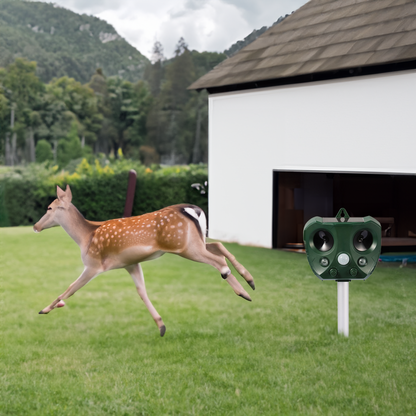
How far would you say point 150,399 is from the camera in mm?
5023

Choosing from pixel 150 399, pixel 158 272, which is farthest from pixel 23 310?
pixel 150 399

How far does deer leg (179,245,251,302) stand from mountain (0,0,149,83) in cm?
915

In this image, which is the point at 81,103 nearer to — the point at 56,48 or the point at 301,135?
the point at 56,48

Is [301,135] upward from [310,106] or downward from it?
downward

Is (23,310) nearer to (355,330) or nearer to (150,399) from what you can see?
(150,399)

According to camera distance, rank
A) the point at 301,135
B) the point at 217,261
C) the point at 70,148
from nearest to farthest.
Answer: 1. the point at 217,261
2. the point at 301,135
3. the point at 70,148

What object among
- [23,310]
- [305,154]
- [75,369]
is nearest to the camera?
[75,369]

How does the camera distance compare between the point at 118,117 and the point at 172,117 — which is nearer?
the point at 118,117

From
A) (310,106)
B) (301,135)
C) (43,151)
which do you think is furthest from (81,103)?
(310,106)

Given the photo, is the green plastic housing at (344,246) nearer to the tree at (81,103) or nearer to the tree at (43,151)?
the tree at (43,151)

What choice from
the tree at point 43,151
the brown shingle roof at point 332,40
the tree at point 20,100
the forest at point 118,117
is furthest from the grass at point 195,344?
the forest at point 118,117

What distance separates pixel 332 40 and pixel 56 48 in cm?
2248

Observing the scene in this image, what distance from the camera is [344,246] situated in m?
5.22

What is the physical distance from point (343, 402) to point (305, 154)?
235 inches
